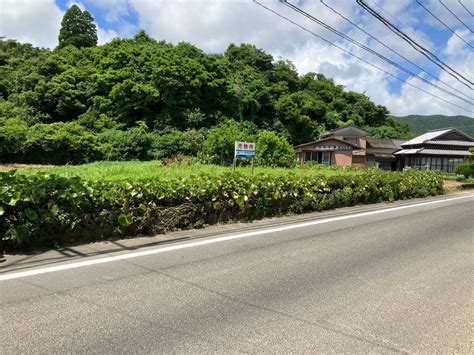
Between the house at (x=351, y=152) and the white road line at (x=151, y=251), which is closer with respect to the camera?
the white road line at (x=151, y=251)

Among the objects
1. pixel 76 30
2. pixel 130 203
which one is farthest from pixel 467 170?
pixel 76 30

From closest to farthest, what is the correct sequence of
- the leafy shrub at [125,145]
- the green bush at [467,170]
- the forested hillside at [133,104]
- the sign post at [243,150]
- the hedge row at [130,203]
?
the hedge row at [130,203] < the sign post at [243,150] < the green bush at [467,170] < the forested hillside at [133,104] < the leafy shrub at [125,145]

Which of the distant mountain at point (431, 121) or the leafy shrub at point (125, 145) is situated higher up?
the distant mountain at point (431, 121)

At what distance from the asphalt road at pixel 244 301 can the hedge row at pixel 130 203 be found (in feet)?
2.84

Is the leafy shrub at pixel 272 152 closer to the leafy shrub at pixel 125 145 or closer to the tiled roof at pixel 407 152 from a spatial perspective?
the leafy shrub at pixel 125 145

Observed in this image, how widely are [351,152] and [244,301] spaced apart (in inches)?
1764

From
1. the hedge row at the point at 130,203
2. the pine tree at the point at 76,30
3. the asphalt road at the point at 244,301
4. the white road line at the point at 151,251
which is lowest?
the asphalt road at the point at 244,301

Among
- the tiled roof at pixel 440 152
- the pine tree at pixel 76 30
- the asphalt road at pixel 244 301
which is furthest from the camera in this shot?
the pine tree at pixel 76 30

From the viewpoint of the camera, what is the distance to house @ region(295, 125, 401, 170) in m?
46.5

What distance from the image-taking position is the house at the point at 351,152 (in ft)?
153

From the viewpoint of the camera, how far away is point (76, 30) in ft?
200

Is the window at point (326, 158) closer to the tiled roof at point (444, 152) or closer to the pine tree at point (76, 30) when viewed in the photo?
the tiled roof at point (444, 152)

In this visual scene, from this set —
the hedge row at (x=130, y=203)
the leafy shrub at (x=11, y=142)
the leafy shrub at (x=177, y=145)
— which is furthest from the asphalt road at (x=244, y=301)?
the leafy shrub at (x=177, y=145)

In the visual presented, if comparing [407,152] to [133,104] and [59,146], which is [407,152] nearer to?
[133,104]
